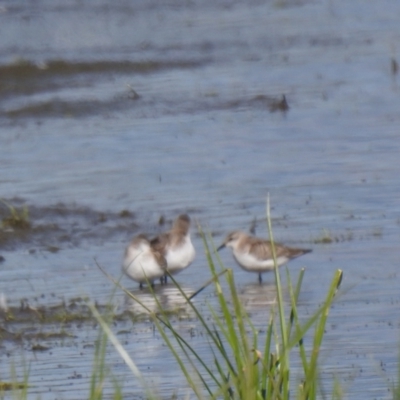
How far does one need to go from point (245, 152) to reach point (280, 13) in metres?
9.44

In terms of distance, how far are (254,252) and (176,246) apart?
523 mm

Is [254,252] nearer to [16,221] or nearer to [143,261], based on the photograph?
[143,261]

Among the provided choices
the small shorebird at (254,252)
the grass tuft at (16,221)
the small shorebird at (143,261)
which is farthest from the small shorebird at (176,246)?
the grass tuft at (16,221)

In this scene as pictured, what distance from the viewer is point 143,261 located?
821 cm

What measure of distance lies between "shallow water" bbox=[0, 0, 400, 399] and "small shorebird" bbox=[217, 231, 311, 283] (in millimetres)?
193

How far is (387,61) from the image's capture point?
15758mm

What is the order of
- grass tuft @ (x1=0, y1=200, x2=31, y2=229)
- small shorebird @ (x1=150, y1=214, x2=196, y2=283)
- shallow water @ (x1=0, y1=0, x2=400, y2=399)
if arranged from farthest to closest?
grass tuft @ (x1=0, y1=200, x2=31, y2=229) < small shorebird @ (x1=150, y1=214, x2=196, y2=283) < shallow water @ (x1=0, y1=0, x2=400, y2=399)

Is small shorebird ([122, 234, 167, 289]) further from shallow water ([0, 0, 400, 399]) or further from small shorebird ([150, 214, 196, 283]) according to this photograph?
shallow water ([0, 0, 400, 399])

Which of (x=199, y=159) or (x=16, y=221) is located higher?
(x=199, y=159)

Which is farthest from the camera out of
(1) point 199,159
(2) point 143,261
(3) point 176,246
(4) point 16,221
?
(1) point 199,159

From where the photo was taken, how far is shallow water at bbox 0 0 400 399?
274 inches

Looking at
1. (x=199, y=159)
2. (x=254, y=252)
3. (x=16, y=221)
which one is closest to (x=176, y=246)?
(x=254, y=252)

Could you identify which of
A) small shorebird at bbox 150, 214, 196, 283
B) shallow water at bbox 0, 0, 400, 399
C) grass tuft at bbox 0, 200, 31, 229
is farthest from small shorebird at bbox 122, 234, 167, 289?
grass tuft at bbox 0, 200, 31, 229

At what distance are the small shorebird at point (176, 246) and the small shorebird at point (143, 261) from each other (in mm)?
55
